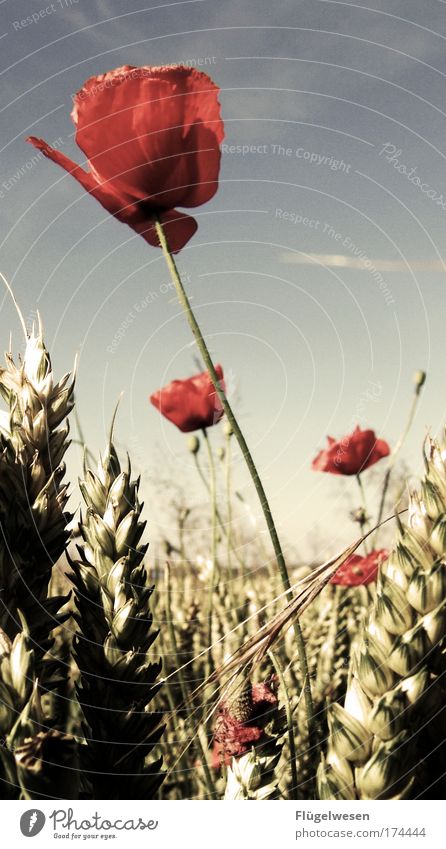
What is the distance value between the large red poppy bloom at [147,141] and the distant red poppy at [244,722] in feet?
1.61

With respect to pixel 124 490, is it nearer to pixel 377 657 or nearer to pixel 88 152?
pixel 377 657

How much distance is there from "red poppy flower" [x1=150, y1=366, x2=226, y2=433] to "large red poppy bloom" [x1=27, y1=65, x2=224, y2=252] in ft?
1.55

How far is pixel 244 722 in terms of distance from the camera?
1.79 ft

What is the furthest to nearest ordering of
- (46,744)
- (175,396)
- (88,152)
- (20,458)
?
(175,396), (88,152), (20,458), (46,744)

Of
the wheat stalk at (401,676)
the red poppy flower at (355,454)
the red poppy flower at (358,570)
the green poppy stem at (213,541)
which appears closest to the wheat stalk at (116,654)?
the wheat stalk at (401,676)

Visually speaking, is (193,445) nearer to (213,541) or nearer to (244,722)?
(213,541)

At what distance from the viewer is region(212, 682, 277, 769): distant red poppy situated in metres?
0.54

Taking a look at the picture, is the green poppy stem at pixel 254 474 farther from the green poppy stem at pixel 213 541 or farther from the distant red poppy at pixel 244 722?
the green poppy stem at pixel 213 541

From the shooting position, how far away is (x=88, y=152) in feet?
2.22
